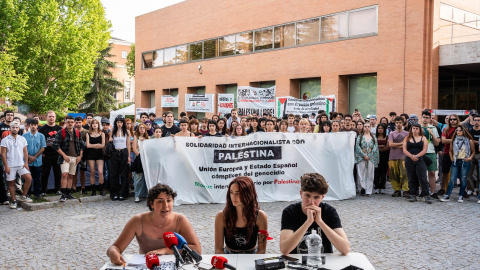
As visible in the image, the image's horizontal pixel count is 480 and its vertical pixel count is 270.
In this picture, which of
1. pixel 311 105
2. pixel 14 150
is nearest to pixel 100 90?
pixel 311 105

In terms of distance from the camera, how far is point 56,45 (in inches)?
1441

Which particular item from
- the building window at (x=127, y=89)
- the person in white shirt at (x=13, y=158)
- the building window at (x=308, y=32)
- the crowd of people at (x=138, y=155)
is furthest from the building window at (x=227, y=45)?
the building window at (x=127, y=89)

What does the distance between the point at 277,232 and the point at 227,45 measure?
70.4 ft

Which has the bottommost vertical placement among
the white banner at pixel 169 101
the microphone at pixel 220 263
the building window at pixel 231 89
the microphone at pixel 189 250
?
the microphone at pixel 220 263

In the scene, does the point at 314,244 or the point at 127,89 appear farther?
the point at 127,89

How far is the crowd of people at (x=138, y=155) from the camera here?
1021cm

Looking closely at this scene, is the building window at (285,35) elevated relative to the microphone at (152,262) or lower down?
elevated

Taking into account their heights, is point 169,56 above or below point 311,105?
above

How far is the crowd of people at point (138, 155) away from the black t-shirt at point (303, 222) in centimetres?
638

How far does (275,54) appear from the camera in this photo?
24.3 m

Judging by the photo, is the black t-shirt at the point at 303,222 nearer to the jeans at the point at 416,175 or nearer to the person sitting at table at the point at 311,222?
the person sitting at table at the point at 311,222

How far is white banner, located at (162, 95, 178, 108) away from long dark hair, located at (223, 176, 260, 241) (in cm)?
2613

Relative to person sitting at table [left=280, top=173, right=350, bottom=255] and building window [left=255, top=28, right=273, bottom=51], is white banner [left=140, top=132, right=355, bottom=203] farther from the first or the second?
building window [left=255, top=28, right=273, bottom=51]

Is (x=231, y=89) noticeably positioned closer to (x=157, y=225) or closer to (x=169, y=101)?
(x=169, y=101)
